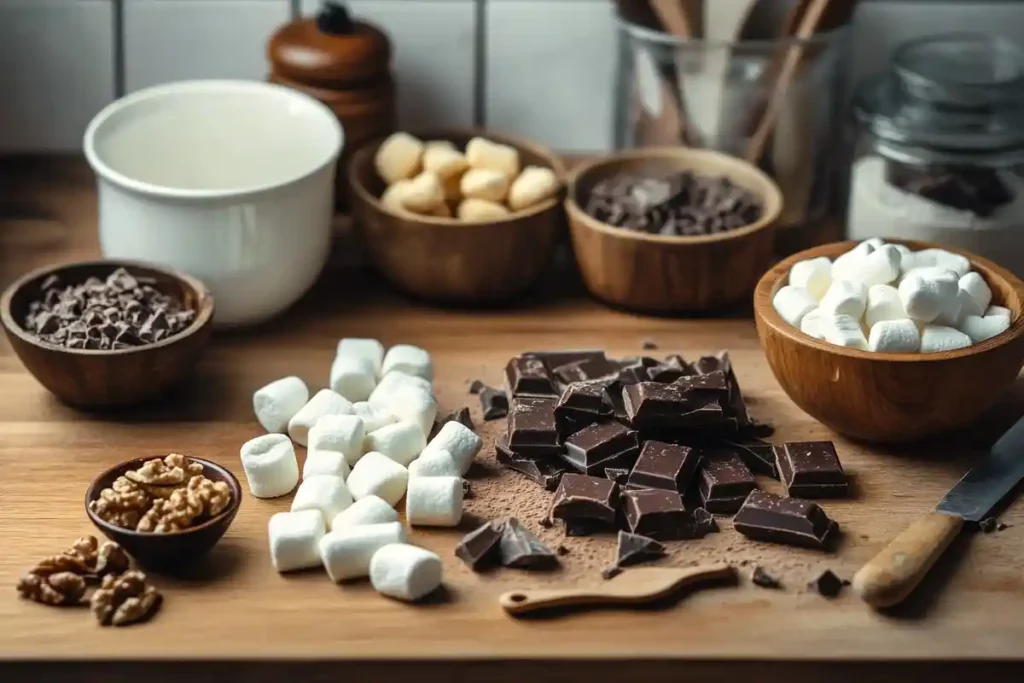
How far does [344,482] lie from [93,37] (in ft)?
3.25

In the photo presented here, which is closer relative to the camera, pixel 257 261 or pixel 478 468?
pixel 478 468

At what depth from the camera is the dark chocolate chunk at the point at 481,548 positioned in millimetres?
1307

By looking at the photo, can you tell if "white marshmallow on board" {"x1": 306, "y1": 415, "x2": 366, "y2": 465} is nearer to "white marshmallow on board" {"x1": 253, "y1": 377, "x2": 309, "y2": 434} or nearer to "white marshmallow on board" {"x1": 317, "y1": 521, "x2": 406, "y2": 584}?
"white marshmallow on board" {"x1": 253, "y1": 377, "x2": 309, "y2": 434}

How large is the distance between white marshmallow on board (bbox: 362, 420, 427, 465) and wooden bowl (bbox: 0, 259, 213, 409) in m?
0.23

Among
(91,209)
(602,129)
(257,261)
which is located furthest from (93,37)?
(602,129)

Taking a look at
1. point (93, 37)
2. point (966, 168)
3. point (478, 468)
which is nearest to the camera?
point (478, 468)

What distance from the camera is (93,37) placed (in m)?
2.06

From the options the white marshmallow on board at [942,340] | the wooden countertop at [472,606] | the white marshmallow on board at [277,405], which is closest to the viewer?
the wooden countertop at [472,606]

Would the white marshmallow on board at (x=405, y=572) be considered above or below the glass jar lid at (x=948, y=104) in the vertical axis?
below

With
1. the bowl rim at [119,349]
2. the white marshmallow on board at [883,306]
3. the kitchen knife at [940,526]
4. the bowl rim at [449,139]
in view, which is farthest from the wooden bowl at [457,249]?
the kitchen knife at [940,526]

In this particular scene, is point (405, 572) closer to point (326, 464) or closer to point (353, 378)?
point (326, 464)

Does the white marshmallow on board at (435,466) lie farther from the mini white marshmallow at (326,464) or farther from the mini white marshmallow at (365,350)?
the mini white marshmallow at (365,350)

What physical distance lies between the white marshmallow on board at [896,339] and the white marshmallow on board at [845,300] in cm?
5

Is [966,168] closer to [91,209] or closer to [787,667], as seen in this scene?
[787,667]
